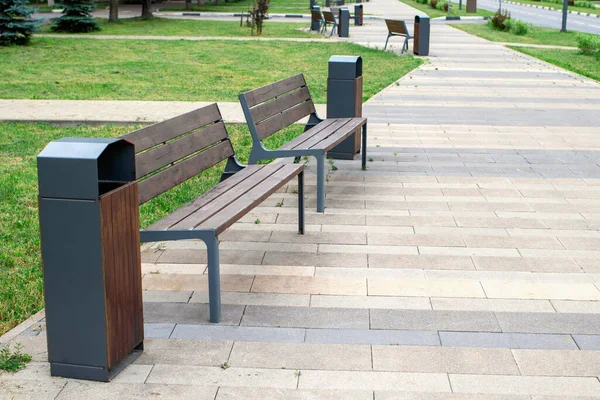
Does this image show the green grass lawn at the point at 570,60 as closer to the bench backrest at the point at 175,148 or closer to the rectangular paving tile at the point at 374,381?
the bench backrest at the point at 175,148

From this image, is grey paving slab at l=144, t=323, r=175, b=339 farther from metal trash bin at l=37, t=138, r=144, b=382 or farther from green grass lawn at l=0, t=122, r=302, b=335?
green grass lawn at l=0, t=122, r=302, b=335

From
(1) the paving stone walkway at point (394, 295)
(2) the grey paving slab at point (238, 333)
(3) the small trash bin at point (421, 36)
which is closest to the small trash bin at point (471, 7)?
(3) the small trash bin at point (421, 36)

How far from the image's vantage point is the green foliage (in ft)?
12.5

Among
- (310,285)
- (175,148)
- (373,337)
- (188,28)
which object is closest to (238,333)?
(373,337)

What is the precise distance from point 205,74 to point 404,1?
48.5 meters

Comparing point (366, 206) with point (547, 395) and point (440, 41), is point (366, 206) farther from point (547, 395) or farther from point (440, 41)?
point (440, 41)

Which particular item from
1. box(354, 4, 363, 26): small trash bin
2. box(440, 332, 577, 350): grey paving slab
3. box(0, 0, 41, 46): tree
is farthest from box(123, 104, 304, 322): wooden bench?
box(354, 4, 363, 26): small trash bin

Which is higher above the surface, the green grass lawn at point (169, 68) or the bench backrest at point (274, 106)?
the bench backrest at point (274, 106)

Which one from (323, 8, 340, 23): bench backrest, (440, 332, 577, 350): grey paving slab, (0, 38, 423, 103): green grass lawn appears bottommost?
(440, 332, 577, 350): grey paving slab

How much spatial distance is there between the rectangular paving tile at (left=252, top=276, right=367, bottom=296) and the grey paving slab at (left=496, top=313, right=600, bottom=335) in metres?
0.82

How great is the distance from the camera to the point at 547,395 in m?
3.58

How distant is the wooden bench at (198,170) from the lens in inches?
171

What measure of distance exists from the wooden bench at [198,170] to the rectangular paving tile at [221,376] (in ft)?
1.86

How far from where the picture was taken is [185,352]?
3994mm
